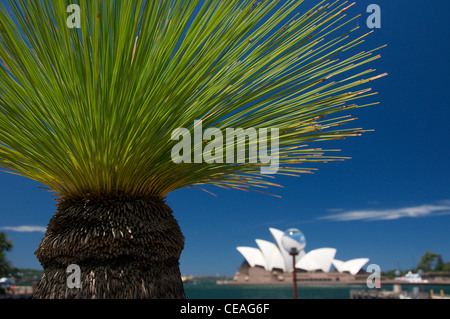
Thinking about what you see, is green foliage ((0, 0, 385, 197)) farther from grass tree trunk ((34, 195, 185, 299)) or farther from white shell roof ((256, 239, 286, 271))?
white shell roof ((256, 239, 286, 271))

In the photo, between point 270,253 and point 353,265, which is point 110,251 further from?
point 353,265

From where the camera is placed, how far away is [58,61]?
3.92 feet

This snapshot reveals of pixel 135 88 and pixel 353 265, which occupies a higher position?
pixel 135 88

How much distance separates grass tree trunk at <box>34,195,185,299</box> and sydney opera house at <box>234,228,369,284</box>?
35387mm

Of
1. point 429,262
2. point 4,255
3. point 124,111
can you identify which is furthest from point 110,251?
point 429,262

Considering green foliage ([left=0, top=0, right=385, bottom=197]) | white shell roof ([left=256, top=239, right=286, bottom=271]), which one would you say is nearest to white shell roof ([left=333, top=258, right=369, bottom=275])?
white shell roof ([left=256, top=239, right=286, bottom=271])

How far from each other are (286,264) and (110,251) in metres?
48.3

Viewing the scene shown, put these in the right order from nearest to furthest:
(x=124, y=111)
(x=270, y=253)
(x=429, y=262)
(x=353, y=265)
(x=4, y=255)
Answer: (x=124, y=111), (x=4, y=255), (x=270, y=253), (x=353, y=265), (x=429, y=262)

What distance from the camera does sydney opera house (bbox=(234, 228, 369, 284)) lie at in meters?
43.7

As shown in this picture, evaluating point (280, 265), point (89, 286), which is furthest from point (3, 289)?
Result: point (280, 265)

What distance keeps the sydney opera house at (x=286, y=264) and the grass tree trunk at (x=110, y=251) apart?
35.4 meters

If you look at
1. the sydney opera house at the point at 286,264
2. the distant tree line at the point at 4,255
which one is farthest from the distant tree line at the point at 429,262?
the distant tree line at the point at 4,255

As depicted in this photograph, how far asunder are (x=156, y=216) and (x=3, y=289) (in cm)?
2919

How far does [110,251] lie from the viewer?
132cm
